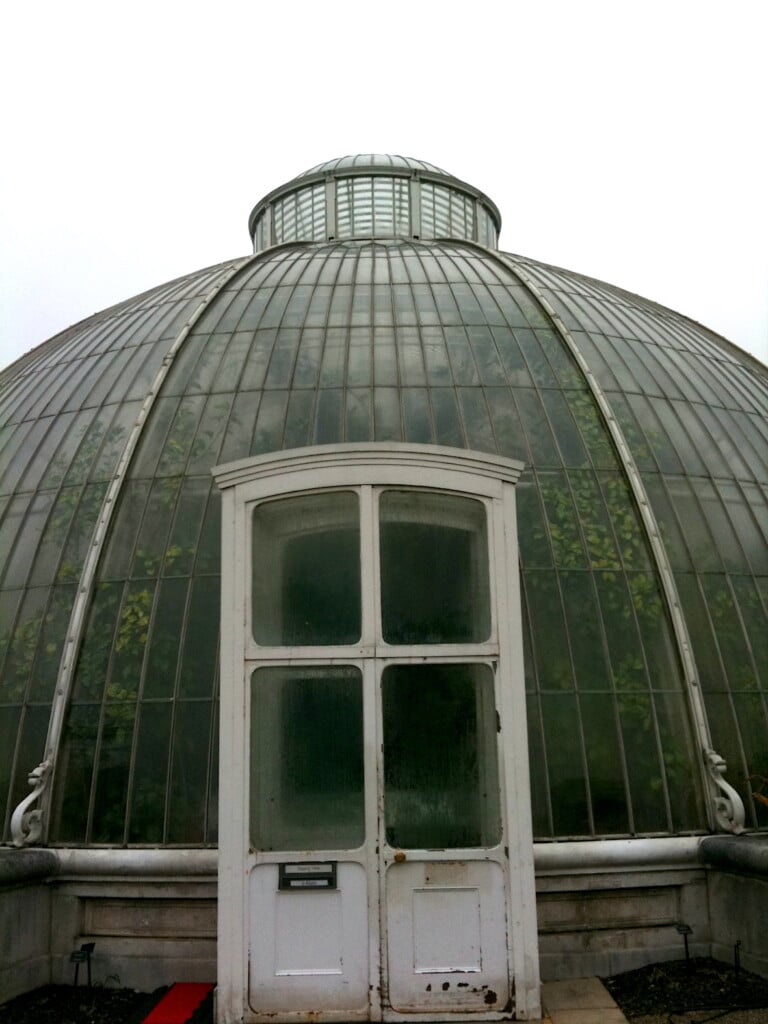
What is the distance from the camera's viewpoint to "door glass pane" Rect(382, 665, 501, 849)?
819 centimetres

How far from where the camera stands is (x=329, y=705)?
8.36 m

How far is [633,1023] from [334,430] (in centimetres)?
802

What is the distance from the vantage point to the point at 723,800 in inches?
427

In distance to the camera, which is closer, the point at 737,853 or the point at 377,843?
the point at 377,843

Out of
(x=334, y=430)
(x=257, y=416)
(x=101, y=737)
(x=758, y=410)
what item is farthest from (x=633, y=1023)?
(x=758, y=410)

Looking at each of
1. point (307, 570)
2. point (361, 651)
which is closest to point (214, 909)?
point (361, 651)

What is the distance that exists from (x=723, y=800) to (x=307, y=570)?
19.4 ft

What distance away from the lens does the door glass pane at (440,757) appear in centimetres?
819

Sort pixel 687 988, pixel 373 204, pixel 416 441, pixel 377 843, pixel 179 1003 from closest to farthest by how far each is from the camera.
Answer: pixel 377 843 < pixel 179 1003 < pixel 687 988 < pixel 416 441 < pixel 373 204

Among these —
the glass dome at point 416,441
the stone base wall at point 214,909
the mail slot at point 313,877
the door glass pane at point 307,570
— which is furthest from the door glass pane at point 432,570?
the stone base wall at point 214,909

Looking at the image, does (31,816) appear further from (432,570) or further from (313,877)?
(432,570)

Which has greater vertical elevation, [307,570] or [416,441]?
[416,441]

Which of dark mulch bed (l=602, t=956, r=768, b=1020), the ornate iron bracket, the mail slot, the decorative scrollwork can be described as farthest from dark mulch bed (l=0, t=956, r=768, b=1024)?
the mail slot

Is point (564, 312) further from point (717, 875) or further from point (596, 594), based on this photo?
point (717, 875)
